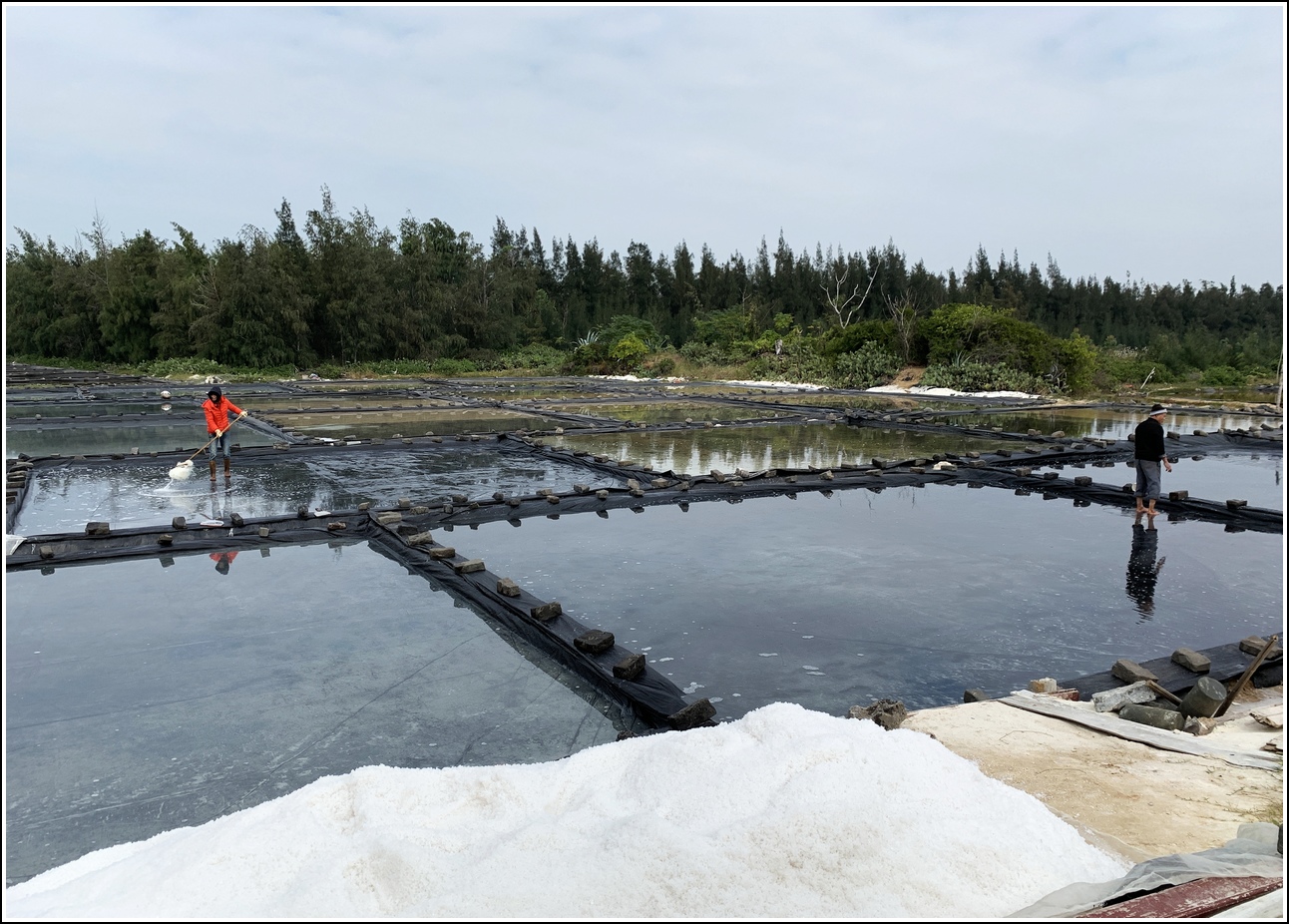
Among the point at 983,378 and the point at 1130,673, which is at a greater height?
the point at 983,378

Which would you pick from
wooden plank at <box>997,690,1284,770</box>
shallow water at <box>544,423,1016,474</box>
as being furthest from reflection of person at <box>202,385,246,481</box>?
wooden plank at <box>997,690,1284,770</box>

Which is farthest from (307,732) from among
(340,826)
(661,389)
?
(661,389)

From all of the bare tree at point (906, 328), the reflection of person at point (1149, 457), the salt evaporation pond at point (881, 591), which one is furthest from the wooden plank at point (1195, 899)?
the bare tree at point (906, 328)

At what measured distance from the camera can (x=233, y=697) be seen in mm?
3389

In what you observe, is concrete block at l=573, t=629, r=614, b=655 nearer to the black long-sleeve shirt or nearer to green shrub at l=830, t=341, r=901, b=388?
the black long-sleeve shirt

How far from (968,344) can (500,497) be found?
53.7 ft

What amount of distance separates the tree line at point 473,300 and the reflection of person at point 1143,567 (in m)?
16.1

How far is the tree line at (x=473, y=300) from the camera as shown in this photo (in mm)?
27469

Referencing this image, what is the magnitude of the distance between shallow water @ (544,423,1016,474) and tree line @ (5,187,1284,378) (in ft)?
34.6

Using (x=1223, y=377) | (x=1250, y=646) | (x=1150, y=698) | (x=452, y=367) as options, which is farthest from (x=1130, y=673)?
(x=452, y=367)

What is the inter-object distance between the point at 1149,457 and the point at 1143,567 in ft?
5.18

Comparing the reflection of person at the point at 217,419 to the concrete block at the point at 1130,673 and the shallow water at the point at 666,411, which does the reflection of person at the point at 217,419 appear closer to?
the shallow water at the point at 666,411

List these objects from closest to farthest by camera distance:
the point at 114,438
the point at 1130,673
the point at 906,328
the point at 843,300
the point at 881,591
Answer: the point at 1130,673, the point at 881,591, the point at 114,438, the point at 906,328, the point at 843,300

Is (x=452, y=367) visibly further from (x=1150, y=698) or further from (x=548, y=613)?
(x=1150, y=698)
